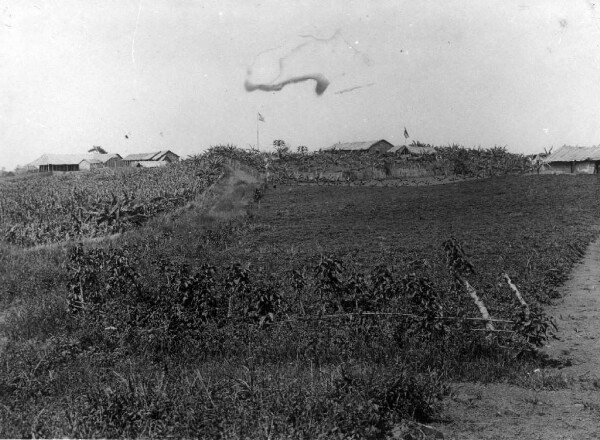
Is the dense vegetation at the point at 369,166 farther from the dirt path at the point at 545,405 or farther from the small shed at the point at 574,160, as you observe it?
the dirt path at the point at 545,405

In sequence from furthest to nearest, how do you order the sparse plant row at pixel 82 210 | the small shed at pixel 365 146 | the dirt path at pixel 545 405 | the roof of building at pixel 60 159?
the small shed at pixel 365 146, the roof of building at pixel 60 159, the sparse plant row at pixel 82 210, the dirt path at pixel 545 405

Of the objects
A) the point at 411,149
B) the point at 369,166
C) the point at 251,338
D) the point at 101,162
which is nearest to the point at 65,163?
the point at 101,162

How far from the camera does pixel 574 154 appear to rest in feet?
134

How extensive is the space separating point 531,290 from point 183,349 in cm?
691

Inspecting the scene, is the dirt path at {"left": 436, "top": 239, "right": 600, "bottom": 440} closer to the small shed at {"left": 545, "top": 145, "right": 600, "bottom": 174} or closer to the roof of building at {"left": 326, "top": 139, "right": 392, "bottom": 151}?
the small shed at {"left": 545, "top": 145, "right": 600, "bottom": 174}

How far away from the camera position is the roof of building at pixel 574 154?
127 ft

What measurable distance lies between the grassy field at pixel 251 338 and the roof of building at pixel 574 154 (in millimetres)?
28218

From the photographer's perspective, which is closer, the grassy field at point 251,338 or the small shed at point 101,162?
the grassy field at point 251,338

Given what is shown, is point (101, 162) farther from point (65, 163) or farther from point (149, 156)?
point (149, 156)

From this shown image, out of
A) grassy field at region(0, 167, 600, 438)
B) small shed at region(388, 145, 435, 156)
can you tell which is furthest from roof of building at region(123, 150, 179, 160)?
grassy field at region(0, 167, 600, 438)

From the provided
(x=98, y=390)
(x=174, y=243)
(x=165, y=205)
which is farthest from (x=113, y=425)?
(x=165, y=205)

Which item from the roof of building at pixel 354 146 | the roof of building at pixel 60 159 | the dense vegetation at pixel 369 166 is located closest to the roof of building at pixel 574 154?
the dense vegetation at pixel 369 166

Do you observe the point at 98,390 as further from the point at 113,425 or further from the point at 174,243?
the point at 174,243

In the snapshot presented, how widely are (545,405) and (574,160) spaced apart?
4044 centimetres
